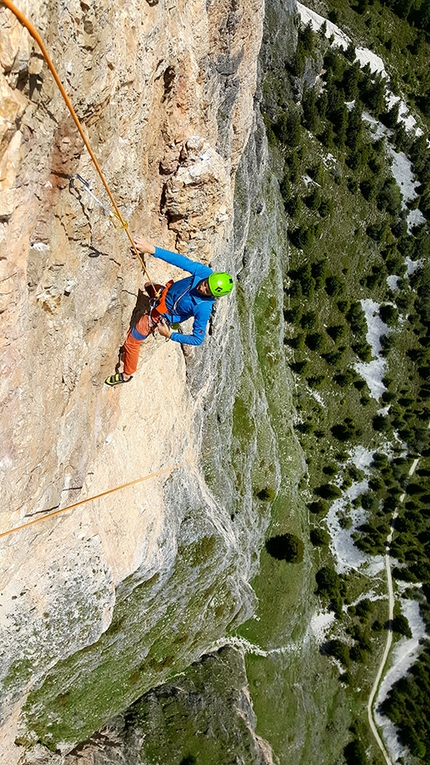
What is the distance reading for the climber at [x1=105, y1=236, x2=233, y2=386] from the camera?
12.0m

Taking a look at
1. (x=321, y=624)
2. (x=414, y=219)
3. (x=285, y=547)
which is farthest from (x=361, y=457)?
(x=414, y=219)

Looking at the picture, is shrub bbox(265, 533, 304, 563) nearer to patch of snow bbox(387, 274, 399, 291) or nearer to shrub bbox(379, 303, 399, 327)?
shrub bbox(379, 303, 399, 327)

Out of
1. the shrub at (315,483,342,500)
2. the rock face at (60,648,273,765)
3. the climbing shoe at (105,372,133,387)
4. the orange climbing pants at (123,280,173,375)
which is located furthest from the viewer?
the shrub at (315,483,342,500)

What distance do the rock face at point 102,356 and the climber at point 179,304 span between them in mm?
662

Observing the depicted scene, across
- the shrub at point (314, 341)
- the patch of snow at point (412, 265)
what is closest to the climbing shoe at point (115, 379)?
the shrub at point (314, 341)

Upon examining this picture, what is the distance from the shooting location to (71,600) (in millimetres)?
16016

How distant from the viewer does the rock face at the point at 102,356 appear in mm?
8562

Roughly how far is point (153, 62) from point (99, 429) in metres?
10.3

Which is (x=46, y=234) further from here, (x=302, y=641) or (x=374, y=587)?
(x=374, y=587)

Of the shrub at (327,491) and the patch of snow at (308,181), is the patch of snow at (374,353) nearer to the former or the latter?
the shrub at (327,491)

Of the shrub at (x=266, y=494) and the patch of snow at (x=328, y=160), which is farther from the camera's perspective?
the patch of snow at (x=328, y=160)

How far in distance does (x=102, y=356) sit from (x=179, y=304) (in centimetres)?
285

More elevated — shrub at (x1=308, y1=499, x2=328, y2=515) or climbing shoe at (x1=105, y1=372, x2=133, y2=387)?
climbing shoe at (x1=105, y1=372, x2=133, y2=387)

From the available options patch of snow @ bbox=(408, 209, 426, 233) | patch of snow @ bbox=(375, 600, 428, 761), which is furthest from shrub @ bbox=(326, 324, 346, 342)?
patch of snow @ bbox=(375, 600, 428, 761)
